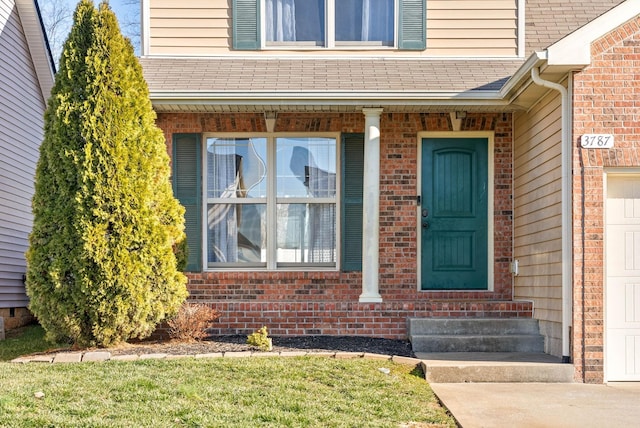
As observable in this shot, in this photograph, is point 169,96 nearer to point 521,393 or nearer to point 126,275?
point 126,275

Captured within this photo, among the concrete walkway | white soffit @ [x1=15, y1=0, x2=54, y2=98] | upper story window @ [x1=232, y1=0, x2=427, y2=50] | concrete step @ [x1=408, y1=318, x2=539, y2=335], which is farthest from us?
white soffit @ [x1=15, y1=0, x2=54, y2=98]

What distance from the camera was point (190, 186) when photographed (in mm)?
8445

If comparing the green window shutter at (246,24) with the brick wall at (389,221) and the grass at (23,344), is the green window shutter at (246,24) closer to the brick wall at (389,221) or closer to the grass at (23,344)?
the brick wall at (389,221)

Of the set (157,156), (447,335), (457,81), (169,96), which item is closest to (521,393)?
(447,335)

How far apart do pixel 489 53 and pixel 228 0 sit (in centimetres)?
331

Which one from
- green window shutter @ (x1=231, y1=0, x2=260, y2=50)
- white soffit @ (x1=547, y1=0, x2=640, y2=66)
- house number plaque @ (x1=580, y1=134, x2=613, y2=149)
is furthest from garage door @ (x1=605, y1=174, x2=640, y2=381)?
green window shutter @ (x1=231, y1=0, x2=260, y2=50)

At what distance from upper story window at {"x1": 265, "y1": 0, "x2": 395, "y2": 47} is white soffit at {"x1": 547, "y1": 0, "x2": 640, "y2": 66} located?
9.14 feet

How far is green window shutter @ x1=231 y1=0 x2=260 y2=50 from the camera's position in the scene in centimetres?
862

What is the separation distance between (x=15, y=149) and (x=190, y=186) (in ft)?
11.5

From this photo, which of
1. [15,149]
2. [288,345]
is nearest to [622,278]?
[288,345]

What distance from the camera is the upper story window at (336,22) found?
8750 mm

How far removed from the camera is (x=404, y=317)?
7566 mm

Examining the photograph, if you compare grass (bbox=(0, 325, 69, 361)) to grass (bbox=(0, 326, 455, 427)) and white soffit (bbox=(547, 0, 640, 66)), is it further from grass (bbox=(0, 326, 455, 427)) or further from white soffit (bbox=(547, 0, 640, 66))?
white soffit (bbox=(547, 0, 640, 66))

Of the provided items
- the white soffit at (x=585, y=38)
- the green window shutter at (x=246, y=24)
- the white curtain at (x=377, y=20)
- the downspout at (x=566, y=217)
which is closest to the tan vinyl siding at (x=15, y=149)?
the green window shutter at (x=246, y=24)
